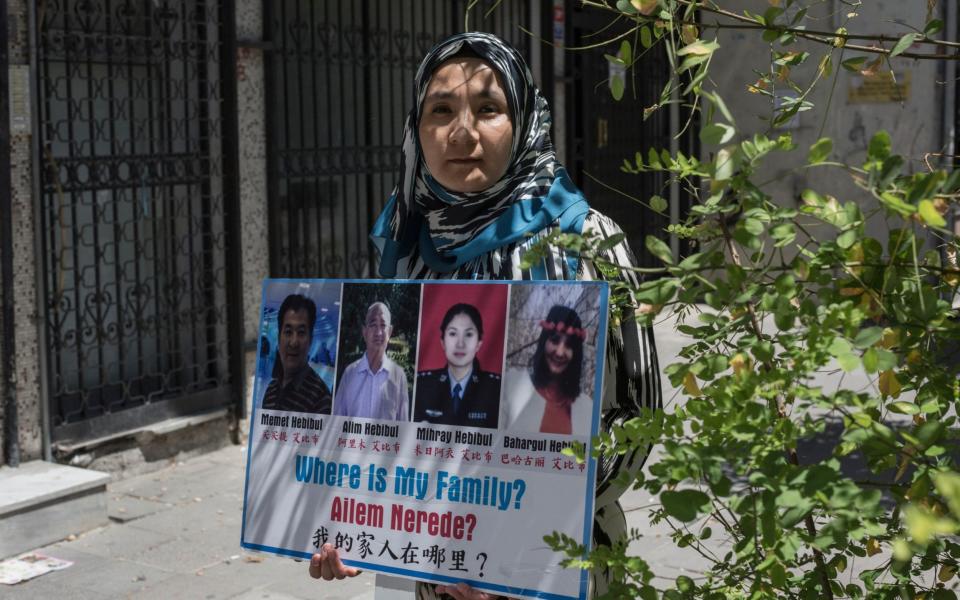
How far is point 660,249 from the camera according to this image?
1637mm

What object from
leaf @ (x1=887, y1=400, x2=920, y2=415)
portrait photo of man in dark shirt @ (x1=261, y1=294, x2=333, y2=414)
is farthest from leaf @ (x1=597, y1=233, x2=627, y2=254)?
portrait photo of man in dark shirt @ (x1=261, y1=294, x2=333, y2=414)

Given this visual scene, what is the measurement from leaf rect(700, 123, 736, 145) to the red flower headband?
696 mm

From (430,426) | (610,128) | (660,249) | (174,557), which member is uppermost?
(610,128)

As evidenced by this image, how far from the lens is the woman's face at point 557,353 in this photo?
223 centimetres

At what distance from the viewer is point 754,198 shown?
1631 mm

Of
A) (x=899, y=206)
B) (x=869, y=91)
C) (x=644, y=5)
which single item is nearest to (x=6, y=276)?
(x=644, y=5)

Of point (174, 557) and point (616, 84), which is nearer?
point (616, 84)

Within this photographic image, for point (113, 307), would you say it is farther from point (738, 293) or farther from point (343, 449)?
point (738, 293)

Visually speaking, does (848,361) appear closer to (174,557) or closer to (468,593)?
(468,593)

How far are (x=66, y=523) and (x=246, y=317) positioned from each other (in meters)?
2.12

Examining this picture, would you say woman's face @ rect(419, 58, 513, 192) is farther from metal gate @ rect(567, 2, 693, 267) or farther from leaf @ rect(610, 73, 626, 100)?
metal gate @ rect(567, 2, 693, 267)

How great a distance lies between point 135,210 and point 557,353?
16.9ft

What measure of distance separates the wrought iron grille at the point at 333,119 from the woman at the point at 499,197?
16.9 feet

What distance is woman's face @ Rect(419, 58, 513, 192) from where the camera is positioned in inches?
101
